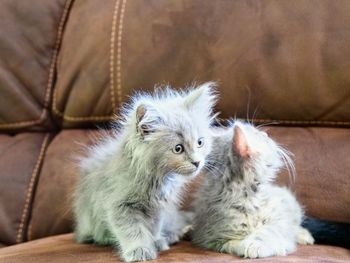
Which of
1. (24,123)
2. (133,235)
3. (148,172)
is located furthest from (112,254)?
(24,123)

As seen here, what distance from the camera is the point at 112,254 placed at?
47.0 inches

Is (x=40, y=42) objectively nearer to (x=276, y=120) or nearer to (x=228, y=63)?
(x=228, y=63)

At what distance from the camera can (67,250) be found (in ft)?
4.09

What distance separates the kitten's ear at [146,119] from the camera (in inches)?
43.2

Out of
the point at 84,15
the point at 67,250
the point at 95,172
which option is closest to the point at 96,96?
the point at 84,15

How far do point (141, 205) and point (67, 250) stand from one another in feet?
0.70

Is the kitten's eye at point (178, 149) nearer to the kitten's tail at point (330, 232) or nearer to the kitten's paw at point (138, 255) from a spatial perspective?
the kitten's paw at point (138, 255)

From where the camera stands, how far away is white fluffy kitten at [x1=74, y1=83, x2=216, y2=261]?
1.11 meters

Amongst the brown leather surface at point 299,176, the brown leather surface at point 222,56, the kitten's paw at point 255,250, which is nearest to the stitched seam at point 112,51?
the brown leather surface at point 222,56

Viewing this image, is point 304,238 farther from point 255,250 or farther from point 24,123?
point 24,123

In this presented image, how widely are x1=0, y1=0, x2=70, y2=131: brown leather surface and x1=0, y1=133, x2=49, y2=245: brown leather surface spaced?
5 cm

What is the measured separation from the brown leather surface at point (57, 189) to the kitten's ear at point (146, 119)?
502mm

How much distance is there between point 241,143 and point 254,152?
0.04 m

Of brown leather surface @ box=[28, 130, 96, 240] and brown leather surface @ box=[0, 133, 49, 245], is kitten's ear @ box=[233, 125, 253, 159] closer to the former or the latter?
brown leather surface @ box=[28, 130, 96, 240]
